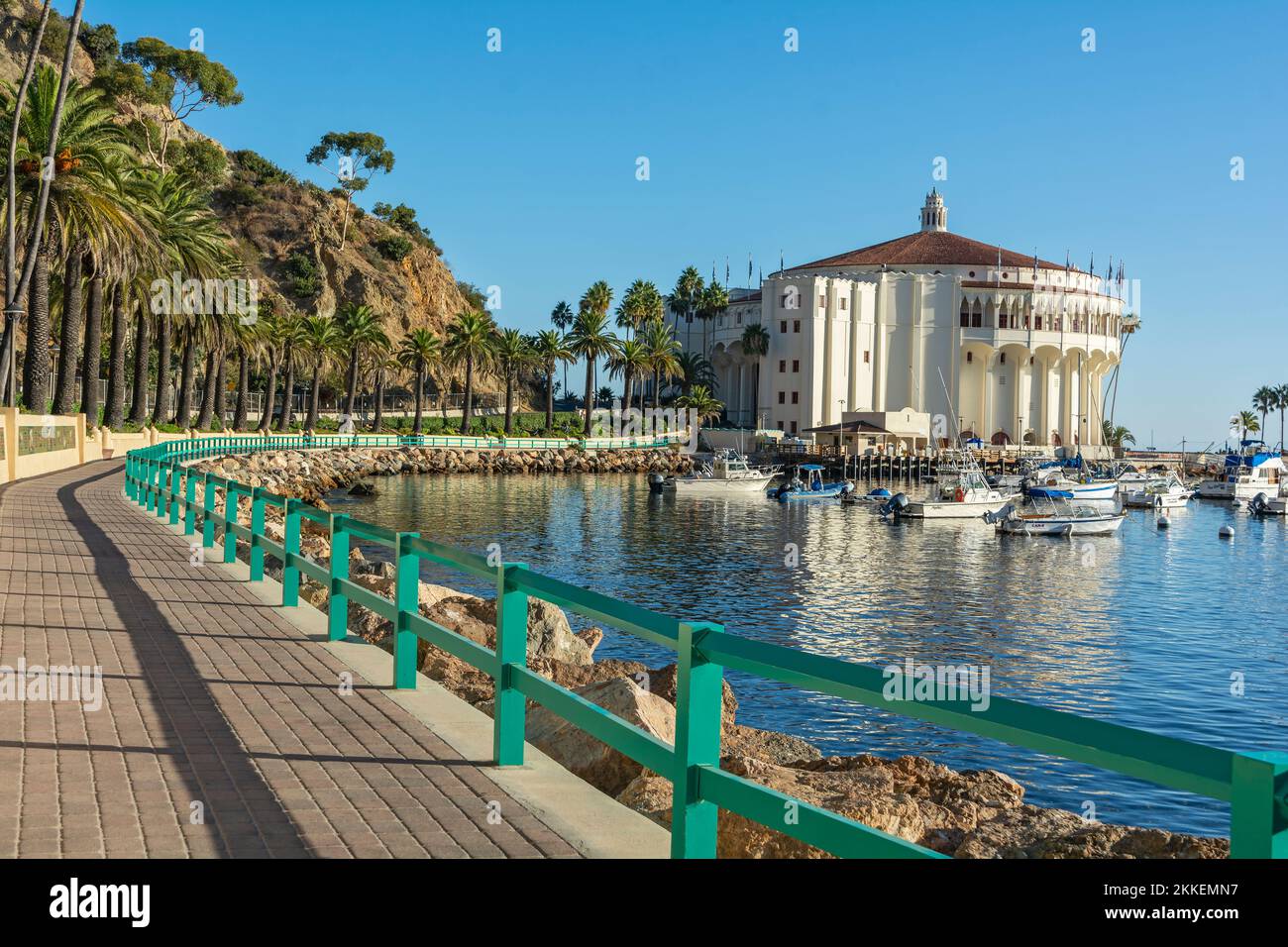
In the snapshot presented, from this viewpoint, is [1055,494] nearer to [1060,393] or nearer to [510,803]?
[510,803]

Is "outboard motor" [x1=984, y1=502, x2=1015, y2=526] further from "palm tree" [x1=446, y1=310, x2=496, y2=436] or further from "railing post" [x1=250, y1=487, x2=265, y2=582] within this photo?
"palm tree" [x1=446, y1=310, x2=496, y2=436]

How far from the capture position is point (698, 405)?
431ft

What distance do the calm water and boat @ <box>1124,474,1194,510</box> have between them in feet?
45.2

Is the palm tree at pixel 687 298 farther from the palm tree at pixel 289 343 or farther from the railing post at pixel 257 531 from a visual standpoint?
the railing post at pixel 257 531

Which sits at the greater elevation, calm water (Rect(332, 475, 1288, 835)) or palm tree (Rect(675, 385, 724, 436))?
palm tree (Rect(675, 385, 724, 436))

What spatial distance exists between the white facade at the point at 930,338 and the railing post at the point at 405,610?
11655cm

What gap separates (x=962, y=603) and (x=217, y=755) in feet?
97.2

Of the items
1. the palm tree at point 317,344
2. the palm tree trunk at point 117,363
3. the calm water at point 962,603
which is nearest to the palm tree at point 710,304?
the palm tree at point 317,344

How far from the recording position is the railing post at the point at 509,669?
317 inches

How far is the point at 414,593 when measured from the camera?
1038 cm

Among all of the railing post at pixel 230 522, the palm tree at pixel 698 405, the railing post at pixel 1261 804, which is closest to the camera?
the railing post at pixel 1261 804

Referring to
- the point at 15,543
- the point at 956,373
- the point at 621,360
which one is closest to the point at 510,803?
the point at 15,543

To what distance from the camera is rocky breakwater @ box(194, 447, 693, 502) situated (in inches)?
2306

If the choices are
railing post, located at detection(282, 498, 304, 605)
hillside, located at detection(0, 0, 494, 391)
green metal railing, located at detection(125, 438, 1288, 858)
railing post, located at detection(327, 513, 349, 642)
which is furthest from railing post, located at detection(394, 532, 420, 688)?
hillside, located at detection(0, 0, 494, 391)
